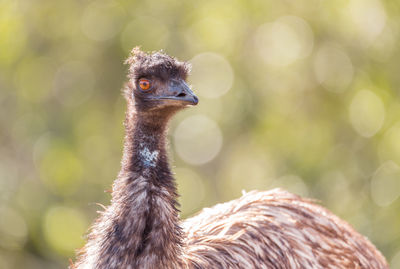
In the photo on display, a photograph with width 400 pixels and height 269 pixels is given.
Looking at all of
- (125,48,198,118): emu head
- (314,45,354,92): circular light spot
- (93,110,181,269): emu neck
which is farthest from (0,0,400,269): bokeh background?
(93,110,181,269): emu neck

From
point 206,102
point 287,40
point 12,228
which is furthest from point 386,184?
point 12,228

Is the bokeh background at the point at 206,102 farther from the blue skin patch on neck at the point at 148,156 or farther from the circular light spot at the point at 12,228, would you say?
the blue skin patch on neck at the point at 148,156

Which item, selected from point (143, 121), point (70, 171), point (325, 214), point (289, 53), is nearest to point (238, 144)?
point (289, 53)

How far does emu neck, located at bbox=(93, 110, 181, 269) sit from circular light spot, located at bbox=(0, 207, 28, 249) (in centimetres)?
985

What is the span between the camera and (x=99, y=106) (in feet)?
50.8

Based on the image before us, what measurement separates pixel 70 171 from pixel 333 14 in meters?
5.12

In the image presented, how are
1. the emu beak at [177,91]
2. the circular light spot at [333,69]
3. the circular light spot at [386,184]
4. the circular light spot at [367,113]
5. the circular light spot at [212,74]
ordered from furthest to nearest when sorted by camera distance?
the circular light spot at [212,74], the circular light spot at [333,69], the circular light spot at [367,113], the circular light spot at [386,184], the emu beak at [177,91]

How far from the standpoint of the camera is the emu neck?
15.0 feet

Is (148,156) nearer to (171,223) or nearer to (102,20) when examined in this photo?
(171,223)

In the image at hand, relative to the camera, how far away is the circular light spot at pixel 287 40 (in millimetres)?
14414

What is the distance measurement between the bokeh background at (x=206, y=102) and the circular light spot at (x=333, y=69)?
0.02 m

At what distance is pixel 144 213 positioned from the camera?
183 inches

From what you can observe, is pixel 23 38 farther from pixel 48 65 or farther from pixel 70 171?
pixel 70 171

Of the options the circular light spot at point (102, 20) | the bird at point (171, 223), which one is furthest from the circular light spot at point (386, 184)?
the bird at point (171, 223)
